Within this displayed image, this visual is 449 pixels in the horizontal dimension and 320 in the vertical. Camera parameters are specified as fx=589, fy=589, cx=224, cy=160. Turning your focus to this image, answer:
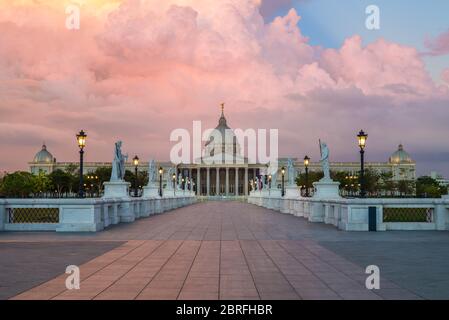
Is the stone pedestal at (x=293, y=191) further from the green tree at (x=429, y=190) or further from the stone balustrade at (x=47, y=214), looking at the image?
the green tree at (x=429, y=190)

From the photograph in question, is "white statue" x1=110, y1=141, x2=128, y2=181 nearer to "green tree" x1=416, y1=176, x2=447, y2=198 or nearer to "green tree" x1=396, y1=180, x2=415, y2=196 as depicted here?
"green tree" x1=416, y1=176, x2=447, y2=198

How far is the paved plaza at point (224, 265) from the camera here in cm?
1169

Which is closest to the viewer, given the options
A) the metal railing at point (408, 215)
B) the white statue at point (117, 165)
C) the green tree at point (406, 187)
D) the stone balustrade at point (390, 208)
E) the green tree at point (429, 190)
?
the stone balustrade at point (390, 208)

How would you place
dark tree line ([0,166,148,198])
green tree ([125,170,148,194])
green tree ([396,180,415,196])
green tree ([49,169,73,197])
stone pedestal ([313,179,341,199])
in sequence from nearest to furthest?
stone pedestal ([313,179,341,199])
dark tree line ([0,166,148,198])
green tree ([49,169,73,197])
green tree ([125,170,148,194])
green tree ([396,180,415,196])

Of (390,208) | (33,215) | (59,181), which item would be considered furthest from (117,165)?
(59,181)

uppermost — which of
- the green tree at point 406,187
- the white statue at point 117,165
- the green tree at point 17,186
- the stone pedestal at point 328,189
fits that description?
the white statue at point 117,165

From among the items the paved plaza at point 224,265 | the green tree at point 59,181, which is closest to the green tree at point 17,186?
the green tree at point 59,181

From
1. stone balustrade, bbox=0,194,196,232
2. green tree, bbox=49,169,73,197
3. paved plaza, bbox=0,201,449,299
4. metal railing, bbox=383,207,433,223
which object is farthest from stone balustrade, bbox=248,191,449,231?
green tree, bbox=49,169,73,197

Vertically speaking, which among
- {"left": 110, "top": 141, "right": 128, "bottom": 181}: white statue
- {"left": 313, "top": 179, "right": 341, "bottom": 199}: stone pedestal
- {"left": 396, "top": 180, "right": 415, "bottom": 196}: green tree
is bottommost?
{"left": 396, "top": 180, "right": 415, "bottom": 196}: green tree

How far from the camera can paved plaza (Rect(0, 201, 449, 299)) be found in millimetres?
11688

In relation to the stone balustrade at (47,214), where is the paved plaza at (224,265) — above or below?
below

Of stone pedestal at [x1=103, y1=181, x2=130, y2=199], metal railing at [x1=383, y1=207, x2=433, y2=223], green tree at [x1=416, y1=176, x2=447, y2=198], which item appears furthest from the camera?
green tree at [x1=416, y1=176, x2=447, y2=198]

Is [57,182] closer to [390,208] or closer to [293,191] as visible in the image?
[293,191]
